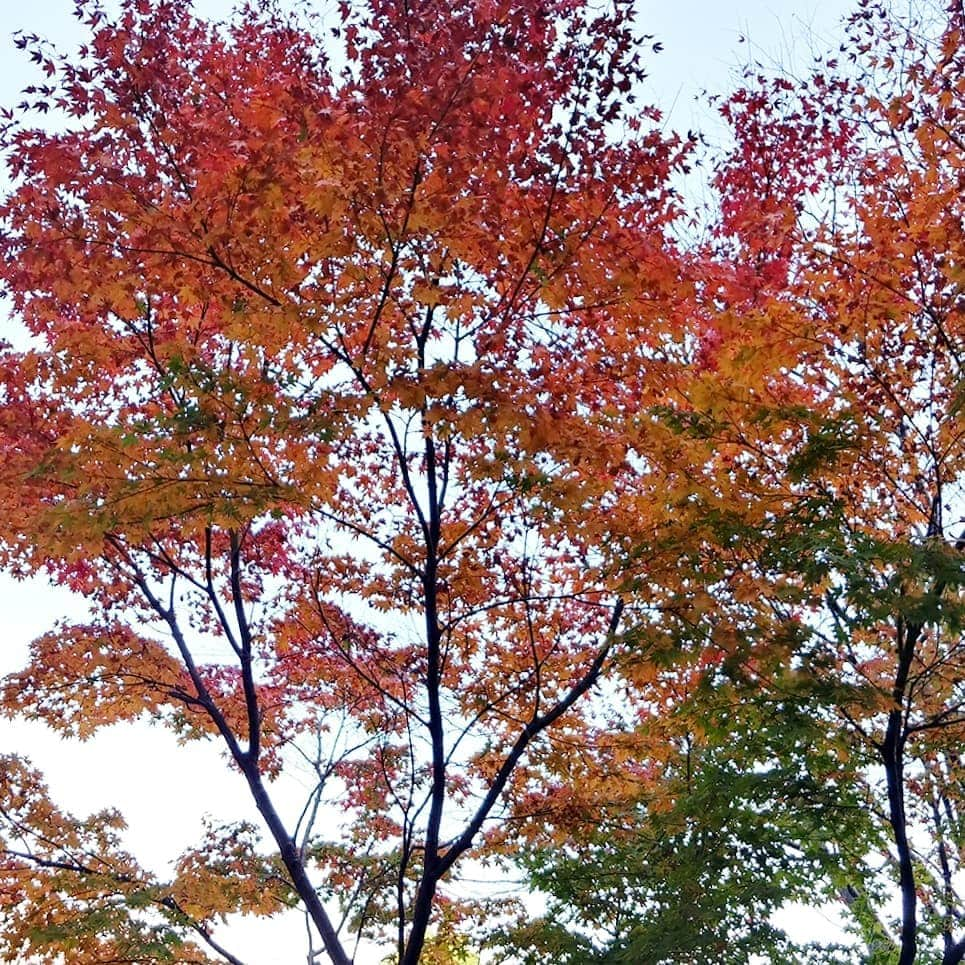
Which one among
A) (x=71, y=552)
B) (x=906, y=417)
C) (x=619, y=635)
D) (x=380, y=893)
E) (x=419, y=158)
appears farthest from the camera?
(x=380, y=893)

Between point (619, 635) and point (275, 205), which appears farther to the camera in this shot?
point (619, 635)

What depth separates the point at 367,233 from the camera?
5.34m

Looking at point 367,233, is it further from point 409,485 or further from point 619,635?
point 619,635

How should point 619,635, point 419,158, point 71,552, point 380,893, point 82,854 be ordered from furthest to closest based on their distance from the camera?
point 380,893
point 82,854
point 619,635
point 71,552
point 419,158

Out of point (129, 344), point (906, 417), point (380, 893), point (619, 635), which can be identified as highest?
point (129, 344)

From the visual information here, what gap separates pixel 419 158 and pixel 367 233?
1.78 ft

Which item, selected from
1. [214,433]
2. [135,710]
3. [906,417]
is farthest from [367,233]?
[135,710]

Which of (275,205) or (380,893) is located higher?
(275,205)

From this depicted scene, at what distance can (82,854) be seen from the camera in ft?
27.7

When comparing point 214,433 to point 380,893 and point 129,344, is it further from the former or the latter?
point 380,893

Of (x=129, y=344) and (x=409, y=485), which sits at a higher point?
(x=129, y=344)

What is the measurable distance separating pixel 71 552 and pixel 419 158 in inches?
123

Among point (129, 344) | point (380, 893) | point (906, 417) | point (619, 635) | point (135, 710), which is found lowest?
point (380, 893)

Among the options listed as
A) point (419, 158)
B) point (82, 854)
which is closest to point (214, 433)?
point (419, 158)
